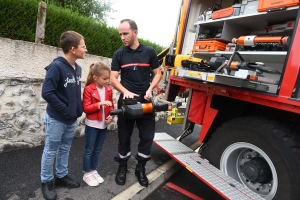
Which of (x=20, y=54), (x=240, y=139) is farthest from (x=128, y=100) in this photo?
(x=20, y=54)

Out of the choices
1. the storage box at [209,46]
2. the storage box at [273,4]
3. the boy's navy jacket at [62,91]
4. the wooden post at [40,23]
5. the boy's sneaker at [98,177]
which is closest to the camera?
the boy's navy jacket at [62,91]

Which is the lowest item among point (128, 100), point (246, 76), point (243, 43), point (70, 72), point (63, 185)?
point (63, 185)

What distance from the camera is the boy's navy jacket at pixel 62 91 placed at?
1.93m

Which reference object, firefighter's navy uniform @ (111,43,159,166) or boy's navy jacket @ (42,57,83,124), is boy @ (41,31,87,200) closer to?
boy's navy jacket @ (42,57,83,124)

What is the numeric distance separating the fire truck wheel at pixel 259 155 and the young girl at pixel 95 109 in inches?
59.5

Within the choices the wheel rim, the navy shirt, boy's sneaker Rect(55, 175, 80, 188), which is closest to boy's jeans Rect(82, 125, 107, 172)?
boy's sneaker Rect(55, 175, 80, 188)

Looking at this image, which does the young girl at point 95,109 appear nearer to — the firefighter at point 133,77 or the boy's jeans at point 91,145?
the boy's jeans at point 91,145

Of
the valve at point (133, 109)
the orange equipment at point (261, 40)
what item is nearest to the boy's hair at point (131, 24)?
the valve at point (133, 109)

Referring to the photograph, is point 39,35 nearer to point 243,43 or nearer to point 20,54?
point 20,54

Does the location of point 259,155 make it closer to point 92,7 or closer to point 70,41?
point 70,41

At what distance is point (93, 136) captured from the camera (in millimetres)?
2428

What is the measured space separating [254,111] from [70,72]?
2418mm

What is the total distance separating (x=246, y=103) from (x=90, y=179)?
2.27 meters

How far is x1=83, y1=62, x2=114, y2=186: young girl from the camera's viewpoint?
93.5 inches
